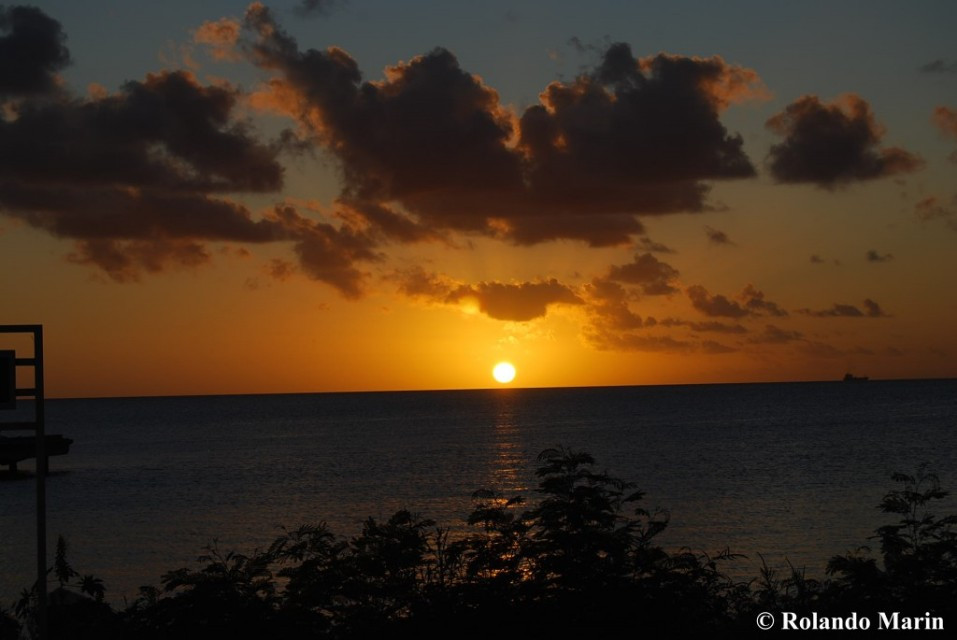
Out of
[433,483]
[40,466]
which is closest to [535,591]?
[40,466]

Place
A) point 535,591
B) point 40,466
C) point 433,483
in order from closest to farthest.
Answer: point 40,466 < point 535,591 < point 433,483

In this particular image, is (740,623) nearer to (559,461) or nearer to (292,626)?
(559,461)

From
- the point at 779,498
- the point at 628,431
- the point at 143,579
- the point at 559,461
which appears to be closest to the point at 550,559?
the point at 559,461

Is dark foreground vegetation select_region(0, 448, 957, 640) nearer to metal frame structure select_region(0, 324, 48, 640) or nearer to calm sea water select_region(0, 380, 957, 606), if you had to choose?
metal frame structure select_region(0, 324, 48, 640)

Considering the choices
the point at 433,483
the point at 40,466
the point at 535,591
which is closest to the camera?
the point at 40,466

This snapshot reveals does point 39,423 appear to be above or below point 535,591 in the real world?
above

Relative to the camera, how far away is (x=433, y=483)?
251 feet

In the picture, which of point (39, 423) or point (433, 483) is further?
point (433, 483)

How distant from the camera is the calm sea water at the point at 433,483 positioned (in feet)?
148

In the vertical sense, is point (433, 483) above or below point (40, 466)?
below

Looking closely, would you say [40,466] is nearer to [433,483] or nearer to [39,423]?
[39,423]

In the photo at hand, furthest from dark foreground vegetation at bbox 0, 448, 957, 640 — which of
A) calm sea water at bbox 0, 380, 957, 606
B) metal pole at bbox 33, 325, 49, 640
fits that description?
calm sea water at bbox 0, 380, 957, 606

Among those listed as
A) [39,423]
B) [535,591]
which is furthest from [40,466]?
[535,591]

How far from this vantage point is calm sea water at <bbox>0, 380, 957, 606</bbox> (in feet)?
148
